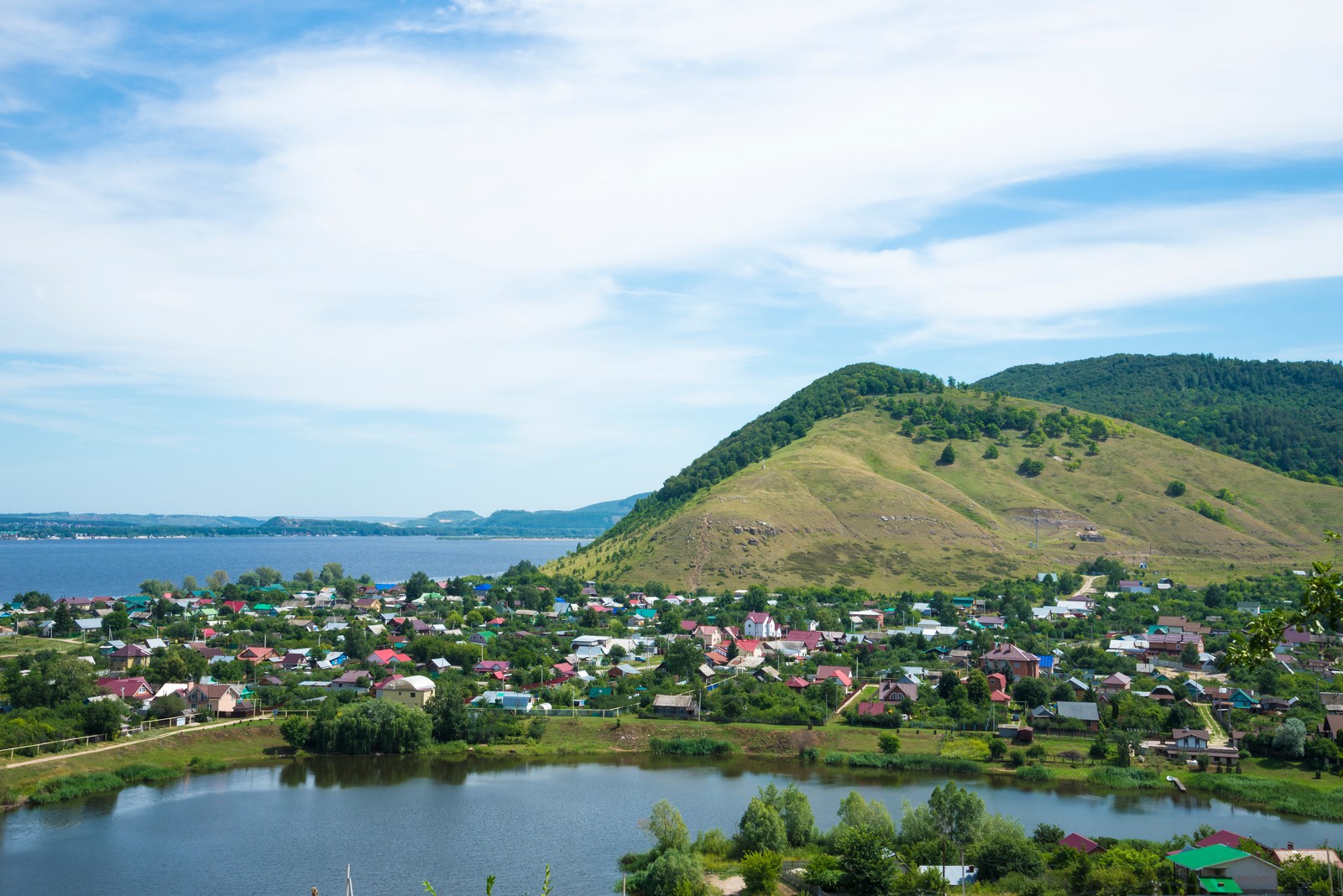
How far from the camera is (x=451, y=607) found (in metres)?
85.9

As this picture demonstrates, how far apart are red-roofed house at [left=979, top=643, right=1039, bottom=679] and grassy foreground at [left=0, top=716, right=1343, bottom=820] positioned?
11173 mm

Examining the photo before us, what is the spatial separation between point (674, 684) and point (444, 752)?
1446cm

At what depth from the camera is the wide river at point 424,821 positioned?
3027 centimetres

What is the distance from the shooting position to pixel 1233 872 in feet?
90.3

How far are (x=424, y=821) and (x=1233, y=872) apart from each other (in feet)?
81.3

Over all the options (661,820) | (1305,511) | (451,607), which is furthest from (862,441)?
(661,820)

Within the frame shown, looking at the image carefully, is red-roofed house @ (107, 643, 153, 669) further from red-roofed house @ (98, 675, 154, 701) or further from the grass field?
red-roofed house @ (98, 675, 154, 701)

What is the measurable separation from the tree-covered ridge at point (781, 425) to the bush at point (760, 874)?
3765 inches

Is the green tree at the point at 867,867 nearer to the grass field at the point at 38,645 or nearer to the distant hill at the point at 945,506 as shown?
the grass field at the point at 38,645

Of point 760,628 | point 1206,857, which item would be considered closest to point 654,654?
point 760,628

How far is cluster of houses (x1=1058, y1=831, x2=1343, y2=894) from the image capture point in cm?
2708

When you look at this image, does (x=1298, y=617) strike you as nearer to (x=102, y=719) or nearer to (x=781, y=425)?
(x=102, y=719)

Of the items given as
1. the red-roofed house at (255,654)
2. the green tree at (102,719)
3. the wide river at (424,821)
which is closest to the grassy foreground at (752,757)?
the wide river at (424,821)

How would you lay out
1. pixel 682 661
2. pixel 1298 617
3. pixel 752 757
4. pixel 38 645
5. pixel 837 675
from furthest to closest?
pixel 38 645 → pixel 682 661 → pixel 837 675 → pixel 752 757 → pixel 1298 617
